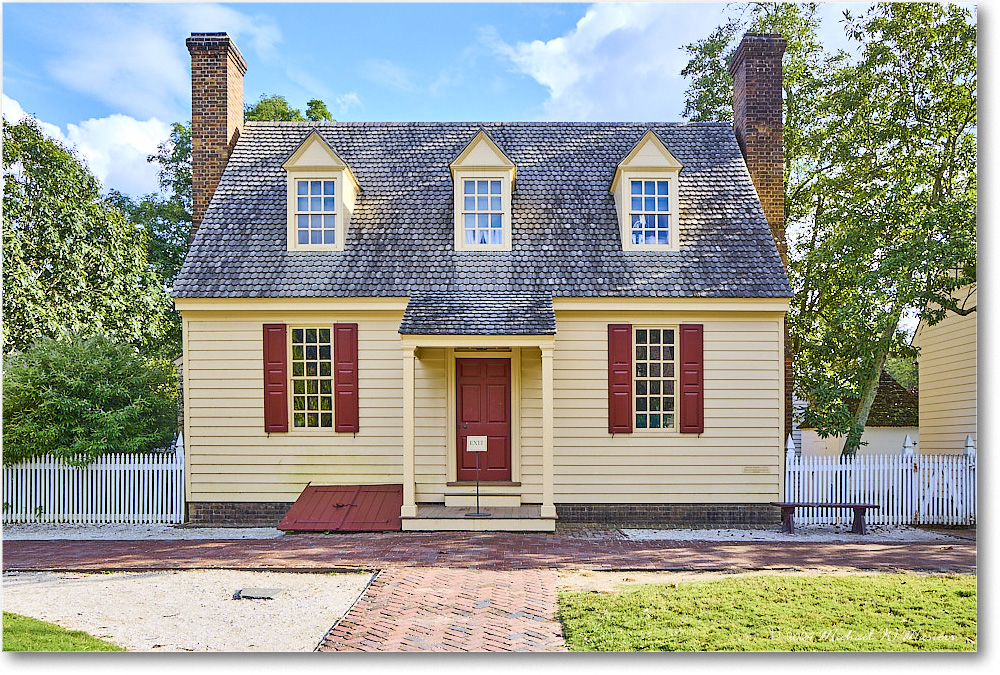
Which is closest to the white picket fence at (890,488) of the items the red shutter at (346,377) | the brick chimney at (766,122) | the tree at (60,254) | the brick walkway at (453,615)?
the brick chimney at (766,122)

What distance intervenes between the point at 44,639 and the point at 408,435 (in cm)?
550

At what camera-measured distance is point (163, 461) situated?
1251 centimetres

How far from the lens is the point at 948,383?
15273mm

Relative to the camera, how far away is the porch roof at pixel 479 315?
1150 centimetres

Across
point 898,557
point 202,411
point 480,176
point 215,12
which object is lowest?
point 898,557

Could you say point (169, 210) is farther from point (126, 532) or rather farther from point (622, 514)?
point (622, 514)

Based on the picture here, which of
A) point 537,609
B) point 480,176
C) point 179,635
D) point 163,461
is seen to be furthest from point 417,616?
point 480,176

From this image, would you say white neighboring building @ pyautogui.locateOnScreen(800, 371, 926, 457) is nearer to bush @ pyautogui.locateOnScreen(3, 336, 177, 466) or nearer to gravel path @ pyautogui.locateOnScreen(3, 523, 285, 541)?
gravel path @ pyautogui.locateOnScreen(3, 523, 285, 541)

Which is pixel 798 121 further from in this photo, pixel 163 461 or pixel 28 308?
pixel 28 308

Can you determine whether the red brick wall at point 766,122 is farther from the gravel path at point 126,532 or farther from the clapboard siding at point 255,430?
the gravel path at point 126,532

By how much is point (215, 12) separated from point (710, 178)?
8.53m

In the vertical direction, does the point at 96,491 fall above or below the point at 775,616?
above

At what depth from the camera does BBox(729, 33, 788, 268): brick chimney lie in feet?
45.9

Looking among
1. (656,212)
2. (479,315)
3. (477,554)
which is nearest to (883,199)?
(656,212)
